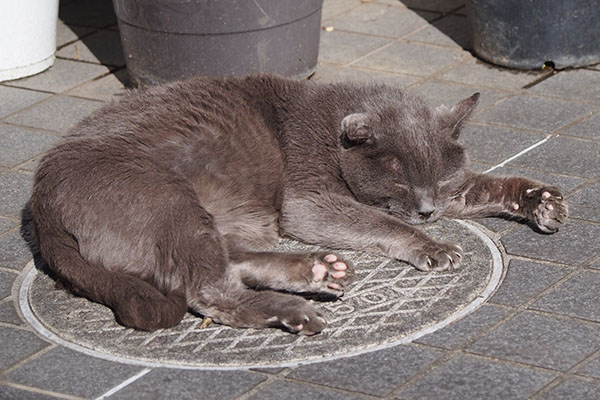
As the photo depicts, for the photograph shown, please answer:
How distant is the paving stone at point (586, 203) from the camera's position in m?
4.50

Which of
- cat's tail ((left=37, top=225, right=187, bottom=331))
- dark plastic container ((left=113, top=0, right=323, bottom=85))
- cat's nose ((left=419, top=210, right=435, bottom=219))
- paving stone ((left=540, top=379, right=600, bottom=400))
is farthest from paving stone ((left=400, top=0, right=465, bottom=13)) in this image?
paving stone ((left=540, top=379, right=600, bottom=400))

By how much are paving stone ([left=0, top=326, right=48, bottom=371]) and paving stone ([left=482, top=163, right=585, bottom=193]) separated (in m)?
2.31

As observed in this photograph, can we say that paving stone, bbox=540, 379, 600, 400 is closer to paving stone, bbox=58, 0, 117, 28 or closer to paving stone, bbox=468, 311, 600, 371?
paving stone, bbox=468, 311, 600, 371

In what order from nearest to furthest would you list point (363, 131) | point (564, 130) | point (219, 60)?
point (363, 131) < point (564, 130) < point (219, 60)

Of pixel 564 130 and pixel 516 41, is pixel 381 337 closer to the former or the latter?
pixel 564 130

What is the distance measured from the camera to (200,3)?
18.6ft

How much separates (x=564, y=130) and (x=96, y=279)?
2.77m

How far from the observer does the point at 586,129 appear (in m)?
5.41

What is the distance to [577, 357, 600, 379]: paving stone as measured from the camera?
11.0 ft

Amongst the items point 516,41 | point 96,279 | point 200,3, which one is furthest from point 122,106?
point 516,41

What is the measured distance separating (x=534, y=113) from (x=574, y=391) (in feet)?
8.66

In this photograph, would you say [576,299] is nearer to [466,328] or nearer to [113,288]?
[466,328]

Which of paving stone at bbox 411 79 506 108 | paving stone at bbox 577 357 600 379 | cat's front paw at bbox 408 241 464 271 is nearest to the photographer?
paving stone at bbox 577 357 600 379

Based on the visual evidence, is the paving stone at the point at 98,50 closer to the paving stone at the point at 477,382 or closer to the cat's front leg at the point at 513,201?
the cat's front leg at the point at 513,201
